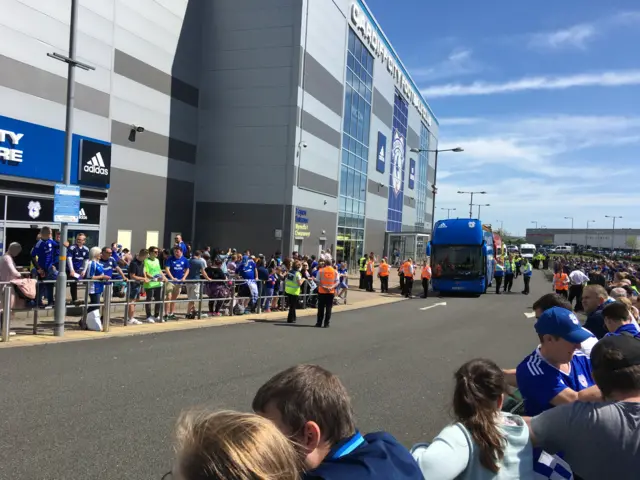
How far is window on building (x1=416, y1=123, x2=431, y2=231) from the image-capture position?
63722 millimetres

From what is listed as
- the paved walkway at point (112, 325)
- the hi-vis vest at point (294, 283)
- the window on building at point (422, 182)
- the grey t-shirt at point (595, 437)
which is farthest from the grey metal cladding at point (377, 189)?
the grey t-shirt at point (595, 437)

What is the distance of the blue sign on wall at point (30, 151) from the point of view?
670 inches

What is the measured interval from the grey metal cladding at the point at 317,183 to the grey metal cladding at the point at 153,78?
22.8 ft

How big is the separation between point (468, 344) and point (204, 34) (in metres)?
23.3

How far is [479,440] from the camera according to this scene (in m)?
2.17

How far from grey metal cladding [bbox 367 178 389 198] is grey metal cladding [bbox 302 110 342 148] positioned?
878 centimetres

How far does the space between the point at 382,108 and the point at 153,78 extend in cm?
2461

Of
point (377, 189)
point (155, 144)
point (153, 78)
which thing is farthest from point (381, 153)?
point (153, 78)

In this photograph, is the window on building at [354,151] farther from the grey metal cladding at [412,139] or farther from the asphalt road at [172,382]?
the asphalt road at [172,382]

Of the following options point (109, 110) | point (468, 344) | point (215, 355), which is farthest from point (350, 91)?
point (215, 355)

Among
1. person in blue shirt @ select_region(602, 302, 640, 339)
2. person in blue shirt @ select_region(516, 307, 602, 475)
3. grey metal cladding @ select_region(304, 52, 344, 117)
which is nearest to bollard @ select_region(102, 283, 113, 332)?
person in blue shirt @ select_region(602, 302, 640, 339)

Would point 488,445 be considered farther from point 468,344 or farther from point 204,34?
point 204,34

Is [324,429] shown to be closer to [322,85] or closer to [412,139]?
[322,85]

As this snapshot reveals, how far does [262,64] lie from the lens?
2722cm
